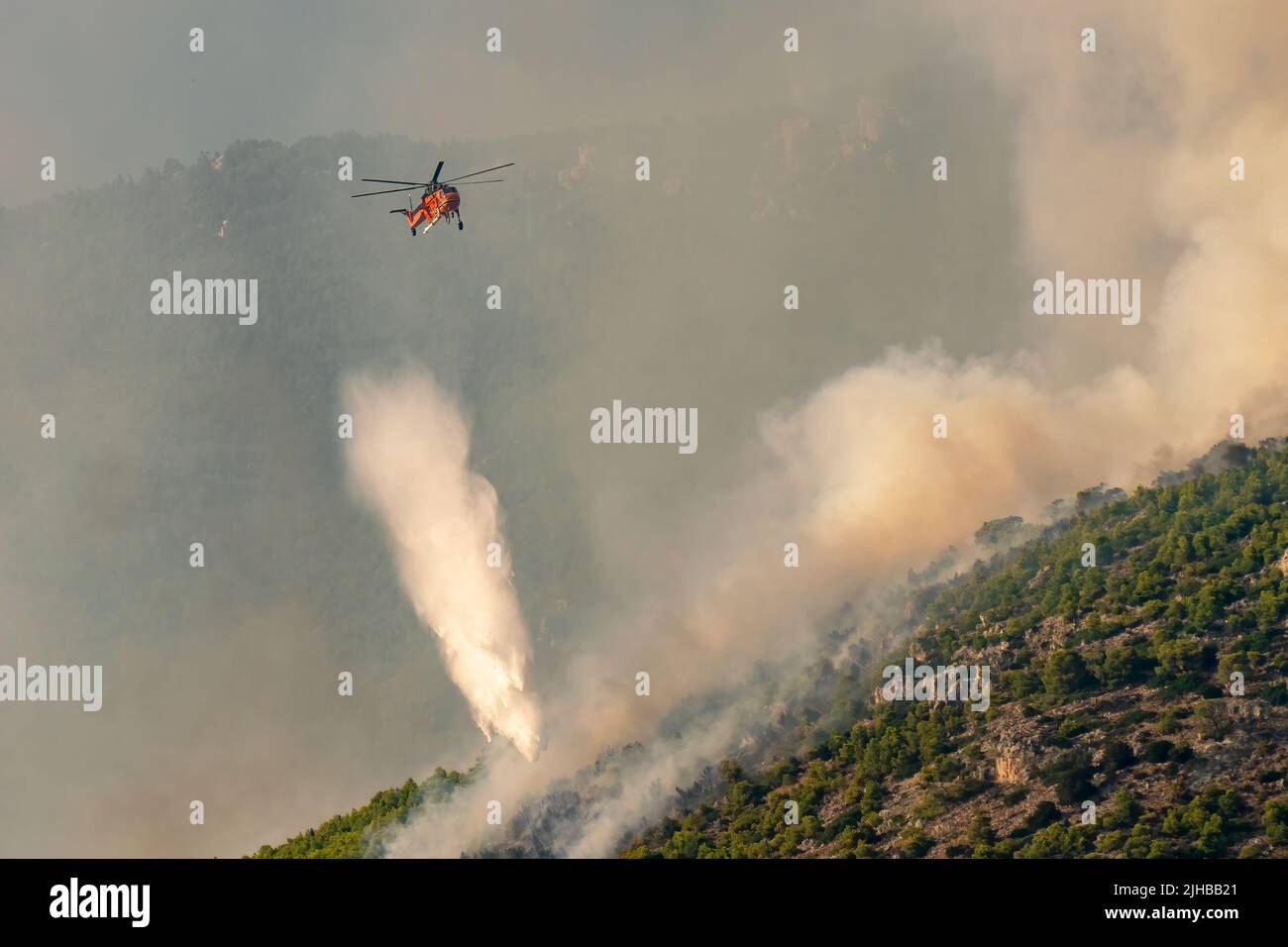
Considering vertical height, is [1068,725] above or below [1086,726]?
above

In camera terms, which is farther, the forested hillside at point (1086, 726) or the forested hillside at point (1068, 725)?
the forested hillside at point (1068, 725)

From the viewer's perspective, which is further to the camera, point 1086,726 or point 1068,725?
point 1086,726

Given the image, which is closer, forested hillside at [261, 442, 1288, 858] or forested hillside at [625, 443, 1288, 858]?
forested hillside at [625, 443, 1288, 858]
